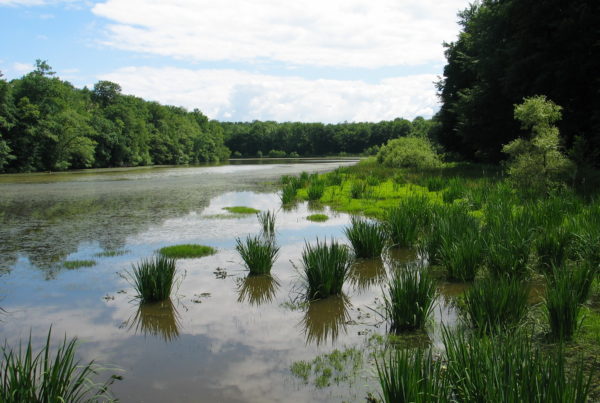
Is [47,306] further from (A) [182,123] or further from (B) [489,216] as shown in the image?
(A) [182,123]

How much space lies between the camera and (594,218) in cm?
796

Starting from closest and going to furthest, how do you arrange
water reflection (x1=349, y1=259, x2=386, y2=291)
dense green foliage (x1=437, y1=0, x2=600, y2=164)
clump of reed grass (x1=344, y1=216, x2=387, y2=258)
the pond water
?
the pond water → water reflection (x1=349, y1=259, x2=386, y2=291) → clump of reed grass (x1=344, y1=216, x2=387, y2=258) → dense green foliage (x1=437, y1=0, x2=600, y2=164)

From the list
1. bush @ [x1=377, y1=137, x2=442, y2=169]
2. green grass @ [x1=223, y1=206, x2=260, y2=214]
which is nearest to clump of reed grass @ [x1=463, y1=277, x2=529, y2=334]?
green grass @ [x1=223, y1=206, x2=260, y2=214]

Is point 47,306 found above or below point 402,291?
below

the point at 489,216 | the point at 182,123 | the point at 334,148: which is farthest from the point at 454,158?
the point at 334,148

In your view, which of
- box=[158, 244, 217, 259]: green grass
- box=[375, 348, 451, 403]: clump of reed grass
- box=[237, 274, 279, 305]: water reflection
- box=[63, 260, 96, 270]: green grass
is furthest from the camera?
box=[158, 244, 217, 259]: green grass

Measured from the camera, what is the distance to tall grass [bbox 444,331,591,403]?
2.84 meters

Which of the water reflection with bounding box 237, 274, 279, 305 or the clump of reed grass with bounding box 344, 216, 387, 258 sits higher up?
the clump of reed grass with bounding box 344, 216, 387, 258

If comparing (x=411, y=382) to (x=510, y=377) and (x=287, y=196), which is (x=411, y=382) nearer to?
(x=510, y=377)

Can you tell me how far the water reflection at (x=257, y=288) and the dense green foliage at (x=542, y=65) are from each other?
36.8 feet

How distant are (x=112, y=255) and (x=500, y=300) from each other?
8.08m

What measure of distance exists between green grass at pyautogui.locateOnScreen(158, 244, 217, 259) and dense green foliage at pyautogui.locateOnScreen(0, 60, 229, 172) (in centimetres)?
4088

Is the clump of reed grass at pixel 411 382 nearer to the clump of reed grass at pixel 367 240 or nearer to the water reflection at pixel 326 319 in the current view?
the water reflection at pixel 326 319

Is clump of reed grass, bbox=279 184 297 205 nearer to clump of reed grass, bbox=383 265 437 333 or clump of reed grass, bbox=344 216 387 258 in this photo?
clump of reed grass, bbox=344 216 387 258
